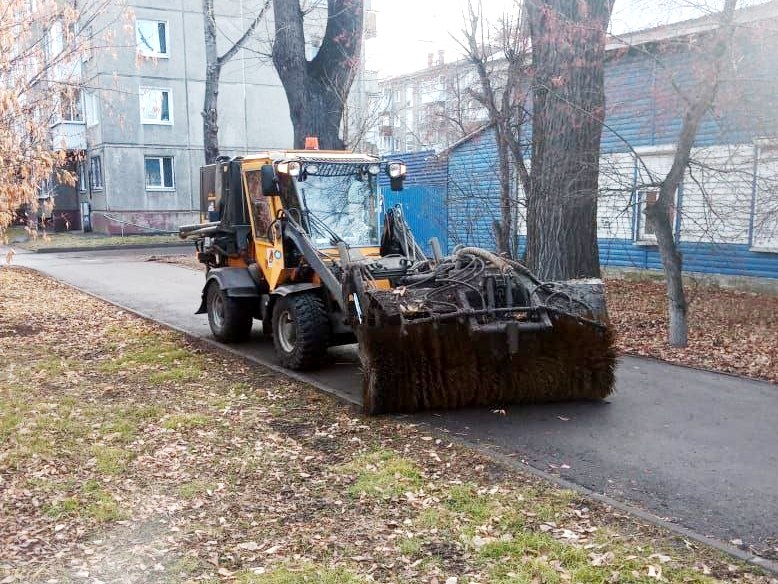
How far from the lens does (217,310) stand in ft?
35.1

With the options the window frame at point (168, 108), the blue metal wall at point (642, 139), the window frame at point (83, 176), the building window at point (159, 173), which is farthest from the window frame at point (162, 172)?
the blue metal wall at point (642, 139)

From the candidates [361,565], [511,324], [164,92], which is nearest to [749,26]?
[511,324]

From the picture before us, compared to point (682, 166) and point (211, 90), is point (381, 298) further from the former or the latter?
point (211, 90)

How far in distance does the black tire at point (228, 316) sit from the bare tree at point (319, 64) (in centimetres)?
665

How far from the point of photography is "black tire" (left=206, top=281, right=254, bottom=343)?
33.7ft

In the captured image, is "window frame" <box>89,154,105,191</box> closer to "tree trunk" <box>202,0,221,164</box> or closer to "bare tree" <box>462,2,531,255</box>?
"tree trunk" <box>202,0,221,164</box>

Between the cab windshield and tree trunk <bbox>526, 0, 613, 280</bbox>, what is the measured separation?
262 cm

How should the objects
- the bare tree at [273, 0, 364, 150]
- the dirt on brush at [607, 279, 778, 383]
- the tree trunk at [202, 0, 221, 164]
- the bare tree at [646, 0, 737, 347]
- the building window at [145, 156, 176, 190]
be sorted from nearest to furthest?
the bare tree at [646, 0, 737, 347]
the dirt on brush at [607, 279, 778, 383]
the bare tree at [273, 0, 364, 150]
the tree trunk at [202, 0, 221, 164]
the building window at [145, 156, 176, 190]

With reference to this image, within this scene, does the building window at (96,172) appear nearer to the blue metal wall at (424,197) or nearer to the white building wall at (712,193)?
the blue metal wall at (424,197)

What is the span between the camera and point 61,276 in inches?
784

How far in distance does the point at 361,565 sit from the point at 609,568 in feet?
4.31

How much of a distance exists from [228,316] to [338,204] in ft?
7.19

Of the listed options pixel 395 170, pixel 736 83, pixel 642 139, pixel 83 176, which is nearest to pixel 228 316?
pixel 395 170

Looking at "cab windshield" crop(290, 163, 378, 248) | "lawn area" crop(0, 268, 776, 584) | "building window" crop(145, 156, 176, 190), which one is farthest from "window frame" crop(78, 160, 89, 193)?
"lawn area" crop(0, 268, 776, 584)
